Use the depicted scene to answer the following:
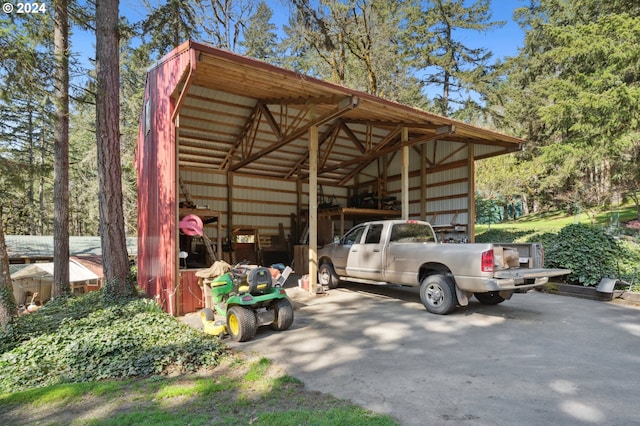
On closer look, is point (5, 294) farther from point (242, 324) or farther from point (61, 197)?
point (61, 197)

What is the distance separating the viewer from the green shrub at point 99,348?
14.6 feet

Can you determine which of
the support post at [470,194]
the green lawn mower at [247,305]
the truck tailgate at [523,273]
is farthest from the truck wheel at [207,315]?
the support post at [470,194]

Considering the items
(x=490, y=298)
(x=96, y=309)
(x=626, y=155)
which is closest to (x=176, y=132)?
(x=96, y=309)

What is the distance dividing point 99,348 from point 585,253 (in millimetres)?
10170

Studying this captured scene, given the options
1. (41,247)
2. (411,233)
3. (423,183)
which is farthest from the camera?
(41,247)

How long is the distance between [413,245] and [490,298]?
6.37 feet

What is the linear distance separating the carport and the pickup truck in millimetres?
1475

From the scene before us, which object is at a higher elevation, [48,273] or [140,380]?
[140,380]

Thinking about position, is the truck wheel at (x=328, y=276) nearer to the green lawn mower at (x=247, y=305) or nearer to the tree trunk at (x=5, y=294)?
the green lawn mower at (x=247, y=305)

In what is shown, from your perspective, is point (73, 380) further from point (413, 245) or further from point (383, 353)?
point (413, 245)

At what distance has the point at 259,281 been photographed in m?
5.43

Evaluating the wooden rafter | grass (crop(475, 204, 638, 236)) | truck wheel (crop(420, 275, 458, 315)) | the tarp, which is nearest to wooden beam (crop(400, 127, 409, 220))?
truck wheel (crop(420, 275, 458, 315))

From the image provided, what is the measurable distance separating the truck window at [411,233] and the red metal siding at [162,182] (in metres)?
4.41

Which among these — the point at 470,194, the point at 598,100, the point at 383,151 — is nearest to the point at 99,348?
the point at 383,151
